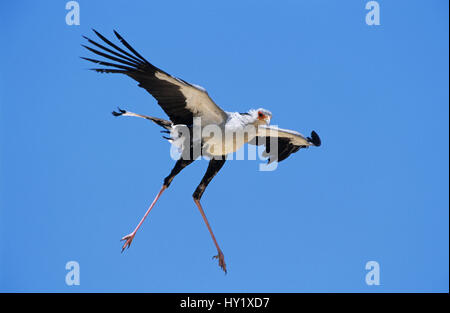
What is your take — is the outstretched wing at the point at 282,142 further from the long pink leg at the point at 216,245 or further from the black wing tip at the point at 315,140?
the long pink leg at the point at 216,245

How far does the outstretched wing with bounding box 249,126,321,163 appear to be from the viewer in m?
11.0

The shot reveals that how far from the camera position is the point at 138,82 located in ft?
31.2

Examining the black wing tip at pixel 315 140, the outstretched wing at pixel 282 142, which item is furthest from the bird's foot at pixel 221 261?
the black wing tip at pixel 315 140

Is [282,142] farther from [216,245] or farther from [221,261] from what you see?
[221,261]

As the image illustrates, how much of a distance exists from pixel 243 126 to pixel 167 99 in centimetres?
135

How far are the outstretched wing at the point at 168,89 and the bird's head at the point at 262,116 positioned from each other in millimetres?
533

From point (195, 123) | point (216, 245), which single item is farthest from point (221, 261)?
point (195, 123)

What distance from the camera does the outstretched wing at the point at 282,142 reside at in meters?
11.0

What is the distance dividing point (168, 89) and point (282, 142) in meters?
2.81

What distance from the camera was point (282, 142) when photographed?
1141 cm

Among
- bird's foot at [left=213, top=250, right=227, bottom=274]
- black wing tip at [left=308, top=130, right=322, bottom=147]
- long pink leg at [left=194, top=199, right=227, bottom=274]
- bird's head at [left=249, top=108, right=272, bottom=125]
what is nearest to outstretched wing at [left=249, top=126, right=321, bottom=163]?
black wing tip at [left=308, top=130, right=322, bottom=147]

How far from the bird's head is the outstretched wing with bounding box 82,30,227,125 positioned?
53 cm
